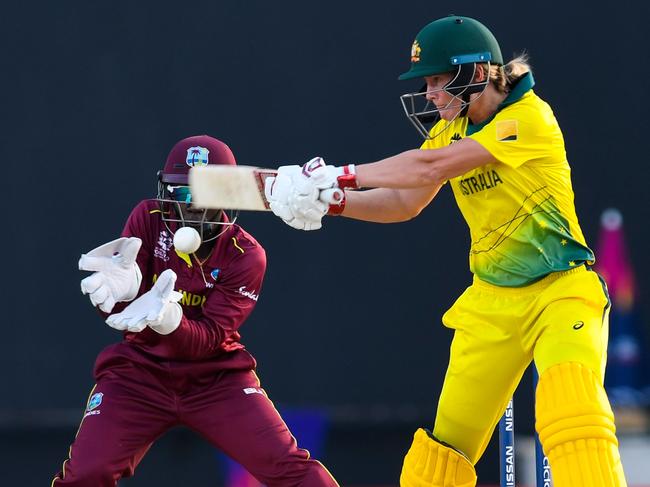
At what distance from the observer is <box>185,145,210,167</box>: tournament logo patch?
4.22 m

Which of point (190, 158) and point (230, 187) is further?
point (190, 158)

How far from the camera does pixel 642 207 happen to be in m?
5.96

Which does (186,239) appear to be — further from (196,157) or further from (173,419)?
(173,419)

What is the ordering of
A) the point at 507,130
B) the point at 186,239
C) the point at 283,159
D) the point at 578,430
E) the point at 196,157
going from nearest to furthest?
the point at 578,430 → the point at 507,130 → the point at 186,239 → the point at 196,157 → the point at 283,159

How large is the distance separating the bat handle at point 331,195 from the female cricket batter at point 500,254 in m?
0.02

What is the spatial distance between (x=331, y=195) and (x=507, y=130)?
0.59m

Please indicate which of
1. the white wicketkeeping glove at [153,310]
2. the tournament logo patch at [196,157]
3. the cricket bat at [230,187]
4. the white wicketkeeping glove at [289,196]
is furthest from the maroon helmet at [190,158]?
the white wicketkeeping glove at [289,196]

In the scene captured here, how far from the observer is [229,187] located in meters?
3.52

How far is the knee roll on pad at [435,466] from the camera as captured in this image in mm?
3881

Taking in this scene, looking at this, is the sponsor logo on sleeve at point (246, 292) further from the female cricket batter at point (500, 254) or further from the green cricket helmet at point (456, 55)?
the green cricket helmet at point (456, 55)

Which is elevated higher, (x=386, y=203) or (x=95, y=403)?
(x=386, y=203)

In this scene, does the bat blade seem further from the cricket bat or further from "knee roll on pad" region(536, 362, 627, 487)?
"knee roll on pad" region(536, 362, 627, 487)

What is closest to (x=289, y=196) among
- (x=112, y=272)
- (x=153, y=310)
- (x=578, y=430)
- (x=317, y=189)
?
(x=317, y=189)

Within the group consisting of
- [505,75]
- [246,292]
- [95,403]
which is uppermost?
[505,75]
